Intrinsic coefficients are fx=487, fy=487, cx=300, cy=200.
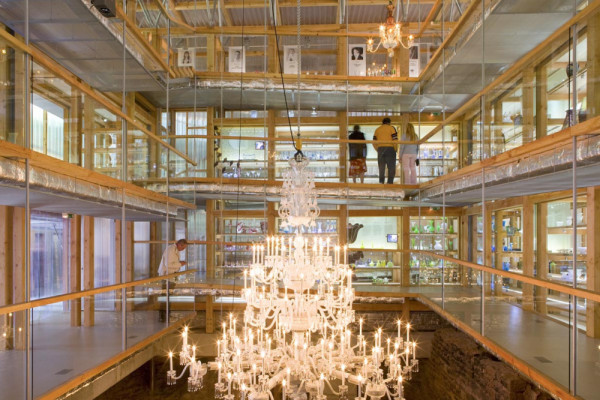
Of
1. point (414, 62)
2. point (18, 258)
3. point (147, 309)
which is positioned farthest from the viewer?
point (414, 62)

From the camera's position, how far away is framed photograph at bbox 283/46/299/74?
413 inches

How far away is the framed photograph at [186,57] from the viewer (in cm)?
1041

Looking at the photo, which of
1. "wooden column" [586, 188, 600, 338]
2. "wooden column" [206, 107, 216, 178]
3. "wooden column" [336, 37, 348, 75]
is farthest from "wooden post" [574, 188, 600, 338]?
"wooden column" [206, 107, 216, 178]

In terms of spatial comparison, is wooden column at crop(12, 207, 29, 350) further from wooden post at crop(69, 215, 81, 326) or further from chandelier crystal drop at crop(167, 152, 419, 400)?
chandelier crystal drop at crop(167, 152, 419, 400)

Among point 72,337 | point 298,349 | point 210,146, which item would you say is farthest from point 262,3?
point 298,349

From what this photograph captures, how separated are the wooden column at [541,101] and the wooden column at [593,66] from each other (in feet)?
2.57

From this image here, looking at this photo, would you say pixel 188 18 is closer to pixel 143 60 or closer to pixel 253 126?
pixel 253 126

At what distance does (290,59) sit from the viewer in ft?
34.7

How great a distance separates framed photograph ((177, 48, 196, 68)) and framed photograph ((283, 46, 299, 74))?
1945 mm

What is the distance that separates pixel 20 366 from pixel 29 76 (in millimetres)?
2334

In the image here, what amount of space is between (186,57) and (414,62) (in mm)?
4943

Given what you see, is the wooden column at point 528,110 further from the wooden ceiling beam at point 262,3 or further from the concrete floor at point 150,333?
the wooden ceiling beam at point 262,3

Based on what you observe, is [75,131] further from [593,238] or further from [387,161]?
[387,161]

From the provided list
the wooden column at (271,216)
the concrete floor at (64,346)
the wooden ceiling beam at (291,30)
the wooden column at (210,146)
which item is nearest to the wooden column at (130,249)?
the wooden column at (210,146)
